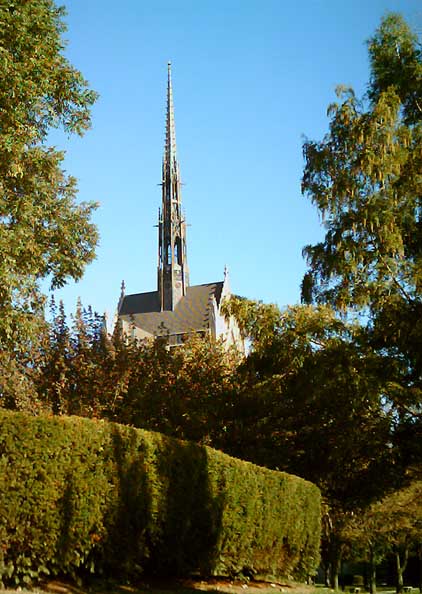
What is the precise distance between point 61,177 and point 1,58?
3359 mm

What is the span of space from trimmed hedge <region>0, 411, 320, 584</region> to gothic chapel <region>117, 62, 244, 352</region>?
55.6 meters

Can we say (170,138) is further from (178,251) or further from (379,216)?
(379,216)

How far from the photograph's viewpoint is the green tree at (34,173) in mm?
13711

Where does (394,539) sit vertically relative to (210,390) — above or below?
below

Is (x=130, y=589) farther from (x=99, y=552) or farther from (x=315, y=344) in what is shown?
(x=315, y=344)

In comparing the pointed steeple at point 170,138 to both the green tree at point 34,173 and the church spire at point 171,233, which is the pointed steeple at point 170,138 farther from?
the green tree at point 34,173

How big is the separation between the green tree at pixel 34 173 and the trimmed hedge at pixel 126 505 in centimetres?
458

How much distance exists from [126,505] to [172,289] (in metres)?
71.1

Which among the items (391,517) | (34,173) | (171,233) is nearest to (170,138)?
(171,233)

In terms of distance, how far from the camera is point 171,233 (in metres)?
86.4

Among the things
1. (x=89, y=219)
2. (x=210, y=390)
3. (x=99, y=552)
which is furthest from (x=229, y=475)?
(x=210, y=390)

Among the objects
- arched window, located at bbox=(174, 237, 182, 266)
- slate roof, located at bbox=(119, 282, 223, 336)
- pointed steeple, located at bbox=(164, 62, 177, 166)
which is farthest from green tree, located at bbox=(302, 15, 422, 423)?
pointed steeple, located at bbox=(164, 62, 177, 166)

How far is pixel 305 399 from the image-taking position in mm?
20578

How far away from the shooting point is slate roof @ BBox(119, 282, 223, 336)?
75.1 meters
